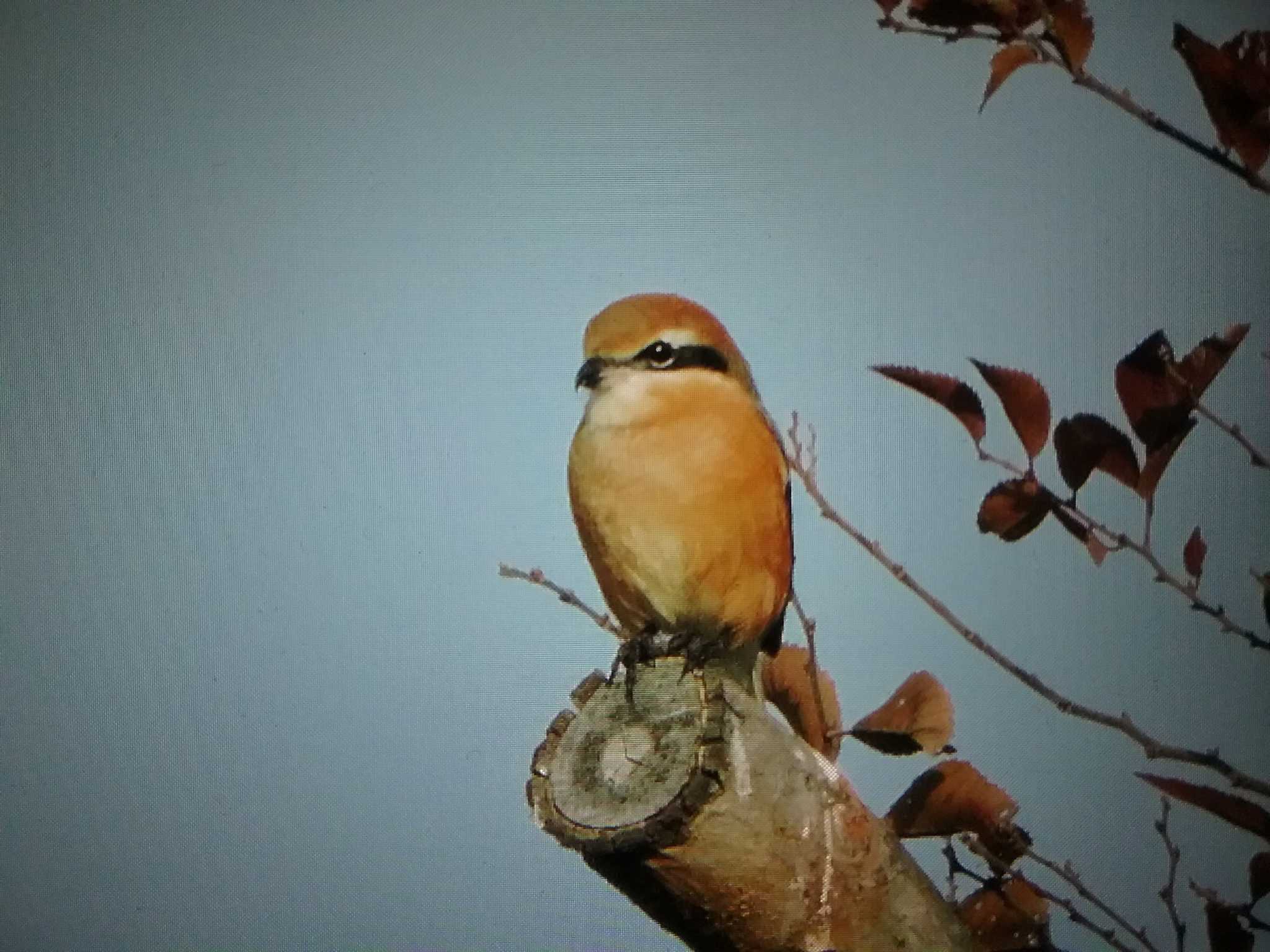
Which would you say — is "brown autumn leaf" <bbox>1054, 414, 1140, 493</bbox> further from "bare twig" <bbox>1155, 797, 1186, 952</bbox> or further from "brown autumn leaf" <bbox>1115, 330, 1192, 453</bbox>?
"bare twig" <bbox>1155, 797, 1186, 952</bbox>

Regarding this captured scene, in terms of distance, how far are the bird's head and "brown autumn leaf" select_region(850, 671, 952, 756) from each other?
0.38 metres

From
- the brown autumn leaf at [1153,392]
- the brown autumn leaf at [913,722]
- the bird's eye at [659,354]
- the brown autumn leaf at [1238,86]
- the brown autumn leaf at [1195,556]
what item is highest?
the bird's eye at [659,354]

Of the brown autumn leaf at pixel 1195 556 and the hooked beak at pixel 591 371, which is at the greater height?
the hooked beak at pixel 591 371

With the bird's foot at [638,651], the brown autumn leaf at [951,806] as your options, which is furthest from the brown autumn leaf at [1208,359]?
the bird's foot at [638,651]

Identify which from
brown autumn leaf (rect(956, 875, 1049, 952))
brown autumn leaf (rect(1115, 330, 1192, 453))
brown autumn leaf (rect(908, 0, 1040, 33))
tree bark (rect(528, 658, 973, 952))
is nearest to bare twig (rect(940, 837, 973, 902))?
brown autumn leaf (rect(956, 875, 1049, 952))

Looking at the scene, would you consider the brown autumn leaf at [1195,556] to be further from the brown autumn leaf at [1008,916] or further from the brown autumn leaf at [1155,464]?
the brown autumn leaf at [1008,916]

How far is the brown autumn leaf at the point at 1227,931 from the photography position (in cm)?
73

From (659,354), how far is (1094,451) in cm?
47

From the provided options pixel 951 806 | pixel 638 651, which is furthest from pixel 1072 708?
pixel 638 651

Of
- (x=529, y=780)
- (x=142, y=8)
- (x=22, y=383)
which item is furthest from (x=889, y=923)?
(x=142, y=8)

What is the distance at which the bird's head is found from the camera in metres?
1.08

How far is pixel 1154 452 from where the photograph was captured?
70 cm

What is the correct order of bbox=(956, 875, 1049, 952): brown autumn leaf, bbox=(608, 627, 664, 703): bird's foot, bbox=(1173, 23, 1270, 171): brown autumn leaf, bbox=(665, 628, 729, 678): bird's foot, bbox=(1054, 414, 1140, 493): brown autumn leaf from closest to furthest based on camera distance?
bbox=(1173, 23, 1270, 171): brown autumn leaf
bbox=(1054, 414, 1140, 493): brown autumn leaf
bbox=(956, 875, 1049, 952): brown autumn leaf
bbox=(608, 627, 664, 703): bird's foot
bbox=(665, 628, 729, 678): bird's foot

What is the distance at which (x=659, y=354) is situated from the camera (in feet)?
3.61
